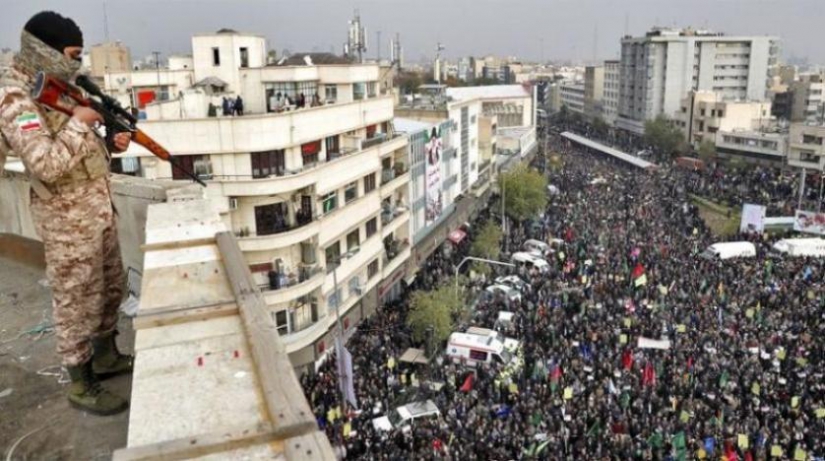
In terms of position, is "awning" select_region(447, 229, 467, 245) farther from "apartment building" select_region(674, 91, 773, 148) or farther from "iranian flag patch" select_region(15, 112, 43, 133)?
"apartment building" select_region(674, 91, 773, 148)

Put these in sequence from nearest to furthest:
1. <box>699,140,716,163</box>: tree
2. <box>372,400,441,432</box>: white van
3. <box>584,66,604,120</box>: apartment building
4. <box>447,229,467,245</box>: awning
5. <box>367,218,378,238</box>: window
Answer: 1. <box>372,400,441,432</box>: white van
2. <box>367,218,378,238</box>: window
3. <box>447,229,467,245</box>: awning
4. <box>699,140,716,163</box>: tree
5. <box>584,66,604,120</box>: apartment building

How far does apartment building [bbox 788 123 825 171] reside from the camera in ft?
180

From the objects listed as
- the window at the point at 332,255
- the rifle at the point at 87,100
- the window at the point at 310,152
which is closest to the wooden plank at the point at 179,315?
the rifle at the point at 87,100

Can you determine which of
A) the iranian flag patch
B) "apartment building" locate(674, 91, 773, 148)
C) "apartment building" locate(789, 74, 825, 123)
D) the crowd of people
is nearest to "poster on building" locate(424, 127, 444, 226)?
the crowd of people

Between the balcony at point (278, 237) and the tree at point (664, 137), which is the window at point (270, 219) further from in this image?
the tree at point (664, 137)

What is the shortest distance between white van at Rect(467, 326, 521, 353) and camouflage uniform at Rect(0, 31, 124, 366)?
19449 mm

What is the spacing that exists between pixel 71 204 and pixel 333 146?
65.9 feet

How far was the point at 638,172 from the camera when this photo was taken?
6538 cm

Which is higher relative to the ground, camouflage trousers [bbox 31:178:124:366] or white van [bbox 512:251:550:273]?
camouflage trousers [bbox 31:178:124:366]

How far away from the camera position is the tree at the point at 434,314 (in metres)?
24.8

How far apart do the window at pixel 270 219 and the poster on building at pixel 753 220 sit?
91.9 ft

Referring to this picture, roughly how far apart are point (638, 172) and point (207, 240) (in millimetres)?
64027

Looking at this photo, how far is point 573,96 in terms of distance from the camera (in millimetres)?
128875

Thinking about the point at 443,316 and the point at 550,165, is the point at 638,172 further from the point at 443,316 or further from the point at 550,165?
the point at 443,316
